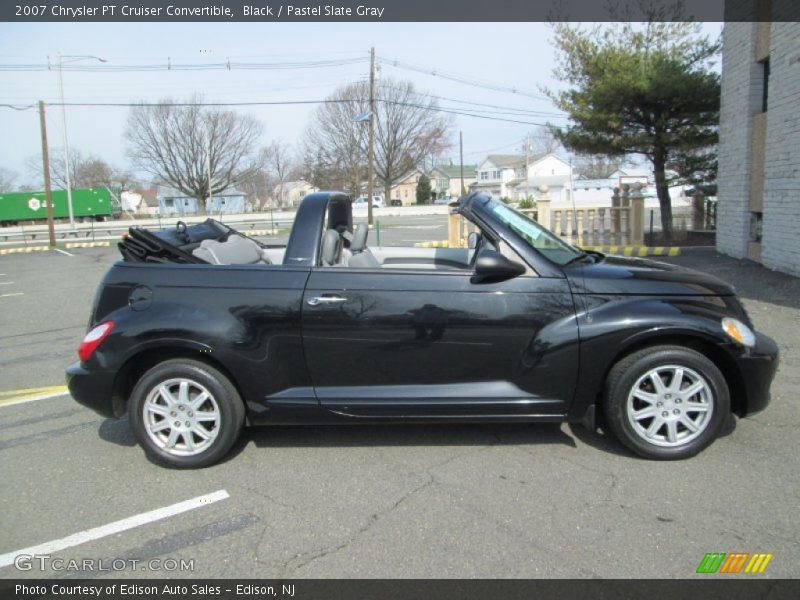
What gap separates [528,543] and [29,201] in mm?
61950

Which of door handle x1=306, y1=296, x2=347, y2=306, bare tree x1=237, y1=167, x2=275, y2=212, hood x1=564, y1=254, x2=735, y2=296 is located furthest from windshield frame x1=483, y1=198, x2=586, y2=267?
bare tree x1=237, y1=167, x2=275, y2=212

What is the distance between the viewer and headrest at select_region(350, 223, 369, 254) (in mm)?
4625

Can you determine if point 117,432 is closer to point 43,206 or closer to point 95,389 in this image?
point 95,389

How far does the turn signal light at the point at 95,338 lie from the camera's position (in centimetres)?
382

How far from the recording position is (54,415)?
500cm

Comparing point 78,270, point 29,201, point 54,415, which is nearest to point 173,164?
point 29,201

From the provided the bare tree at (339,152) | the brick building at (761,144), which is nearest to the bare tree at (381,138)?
the bare tree at (339,152)

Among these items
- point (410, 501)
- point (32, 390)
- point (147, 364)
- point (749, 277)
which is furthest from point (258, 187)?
point (410, 501)

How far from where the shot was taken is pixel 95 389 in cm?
386

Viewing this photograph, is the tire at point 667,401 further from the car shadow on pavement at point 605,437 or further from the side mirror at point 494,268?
the side mirror at point 494,268

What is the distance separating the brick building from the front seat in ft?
28.1

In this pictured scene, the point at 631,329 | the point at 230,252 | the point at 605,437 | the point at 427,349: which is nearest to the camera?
the point at 631,329

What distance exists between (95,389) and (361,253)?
1967mm
